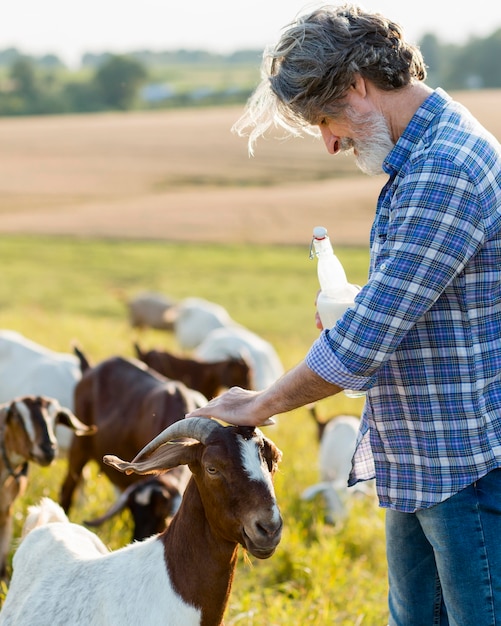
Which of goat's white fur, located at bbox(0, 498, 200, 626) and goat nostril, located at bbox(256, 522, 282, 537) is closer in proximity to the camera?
goat nostril, located at bbox(256, 522, 282, 537)

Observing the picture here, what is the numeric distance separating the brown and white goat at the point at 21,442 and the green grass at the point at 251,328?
0.43 m

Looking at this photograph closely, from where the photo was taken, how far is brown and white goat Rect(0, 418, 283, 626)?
308 centimetres

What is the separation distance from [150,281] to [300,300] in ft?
15.8

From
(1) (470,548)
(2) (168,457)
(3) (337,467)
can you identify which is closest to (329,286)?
(2) (168,457)

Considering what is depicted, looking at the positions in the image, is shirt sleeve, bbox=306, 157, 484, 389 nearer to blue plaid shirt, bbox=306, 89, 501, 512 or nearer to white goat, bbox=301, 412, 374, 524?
blue plaid shirt, bbox=306, 89, 501, 512

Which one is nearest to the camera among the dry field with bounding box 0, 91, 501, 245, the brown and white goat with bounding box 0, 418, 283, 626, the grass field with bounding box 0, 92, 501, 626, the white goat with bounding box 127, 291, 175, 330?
the brown and white goat with bounding box 0, 418, 283, 626

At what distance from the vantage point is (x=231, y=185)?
43250mm

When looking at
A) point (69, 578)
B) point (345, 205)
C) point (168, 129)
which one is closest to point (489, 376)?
point (69, 578)

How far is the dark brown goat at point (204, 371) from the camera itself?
9602 mm

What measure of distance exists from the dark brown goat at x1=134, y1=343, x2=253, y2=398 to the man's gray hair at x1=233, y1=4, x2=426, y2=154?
22.4ft

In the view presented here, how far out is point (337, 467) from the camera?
825 centimetres

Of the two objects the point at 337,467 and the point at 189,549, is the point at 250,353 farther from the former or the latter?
the point at 189,549

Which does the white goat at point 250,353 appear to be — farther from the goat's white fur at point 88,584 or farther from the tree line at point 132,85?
the tree line at point 132,85

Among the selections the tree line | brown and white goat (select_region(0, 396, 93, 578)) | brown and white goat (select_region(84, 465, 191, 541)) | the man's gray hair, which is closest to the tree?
the tree line
